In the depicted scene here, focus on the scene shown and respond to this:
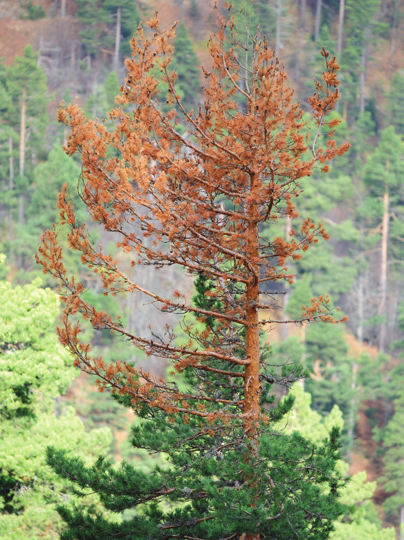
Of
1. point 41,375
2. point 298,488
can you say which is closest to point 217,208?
point 298,488

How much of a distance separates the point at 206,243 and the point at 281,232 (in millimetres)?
35217

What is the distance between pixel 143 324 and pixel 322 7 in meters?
38.2

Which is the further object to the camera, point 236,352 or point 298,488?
point 236,352

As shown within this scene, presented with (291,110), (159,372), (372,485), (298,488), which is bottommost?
(159,372)

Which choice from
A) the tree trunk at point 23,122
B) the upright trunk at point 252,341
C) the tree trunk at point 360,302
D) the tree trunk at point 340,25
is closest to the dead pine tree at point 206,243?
the upright trunk at point 252,341

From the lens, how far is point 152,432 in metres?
9.57

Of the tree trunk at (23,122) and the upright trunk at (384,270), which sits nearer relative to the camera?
the upright trunk at (384,270)

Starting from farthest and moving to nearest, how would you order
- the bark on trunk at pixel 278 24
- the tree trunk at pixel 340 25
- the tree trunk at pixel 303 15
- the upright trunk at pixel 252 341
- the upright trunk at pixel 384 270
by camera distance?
the tree trunk at pixel 303 15 → the tree trunk at pixel 340 25 → the bark on trunk at pixel 278 24 → the upright trunk at pixel 384 270 → the upright trunk at pixel 252 341

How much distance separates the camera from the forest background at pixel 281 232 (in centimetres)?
1419

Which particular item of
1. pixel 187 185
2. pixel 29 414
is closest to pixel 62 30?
pixel 29 414

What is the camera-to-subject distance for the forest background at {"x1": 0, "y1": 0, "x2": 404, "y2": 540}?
14188 millimetres

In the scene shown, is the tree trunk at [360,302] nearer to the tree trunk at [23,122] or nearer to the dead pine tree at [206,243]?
the tree trunk at [23,122]

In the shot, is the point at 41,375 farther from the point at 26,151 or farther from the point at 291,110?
the point at 26,151

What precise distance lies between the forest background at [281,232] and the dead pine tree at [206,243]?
514cm
